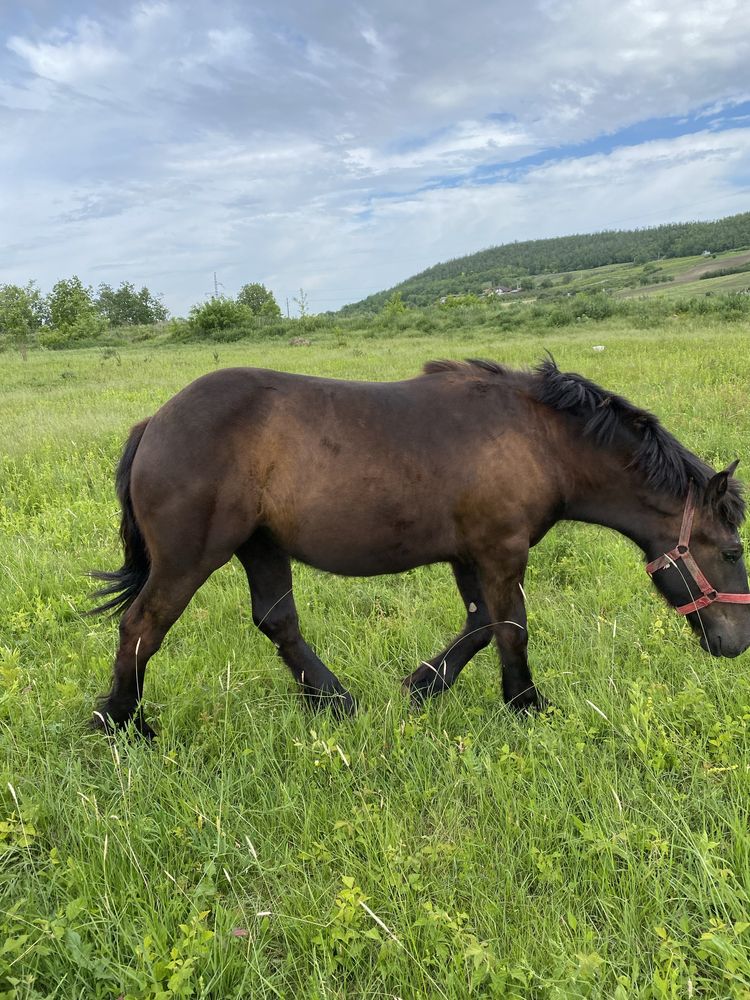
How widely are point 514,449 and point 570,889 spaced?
178 cm

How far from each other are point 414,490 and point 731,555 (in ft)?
5.12

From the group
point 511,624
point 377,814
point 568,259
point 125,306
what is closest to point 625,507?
point 511,624

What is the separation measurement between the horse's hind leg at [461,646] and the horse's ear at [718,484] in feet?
3.88

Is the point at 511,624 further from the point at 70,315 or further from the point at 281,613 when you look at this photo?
the point at 70,315

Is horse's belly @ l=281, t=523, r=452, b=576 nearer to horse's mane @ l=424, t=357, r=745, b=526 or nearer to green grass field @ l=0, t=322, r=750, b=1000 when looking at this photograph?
green grass field @ l=0, t=322, r=750, b=1000

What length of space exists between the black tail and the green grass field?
1.65 ft

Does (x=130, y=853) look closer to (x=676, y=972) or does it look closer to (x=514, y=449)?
(x=676, y=972)

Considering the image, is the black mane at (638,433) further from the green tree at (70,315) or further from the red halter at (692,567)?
the green tree at (70,315)

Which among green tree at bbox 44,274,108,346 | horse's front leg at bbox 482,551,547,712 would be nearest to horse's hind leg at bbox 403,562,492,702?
horse's front leg at bbox 482,551,547,712

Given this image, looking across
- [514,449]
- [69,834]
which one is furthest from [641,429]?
[69,834]

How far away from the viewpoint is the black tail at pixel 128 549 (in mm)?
3121

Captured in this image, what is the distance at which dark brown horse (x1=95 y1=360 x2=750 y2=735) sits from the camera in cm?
277

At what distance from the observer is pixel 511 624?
9.98ft

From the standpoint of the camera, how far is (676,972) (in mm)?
1619
